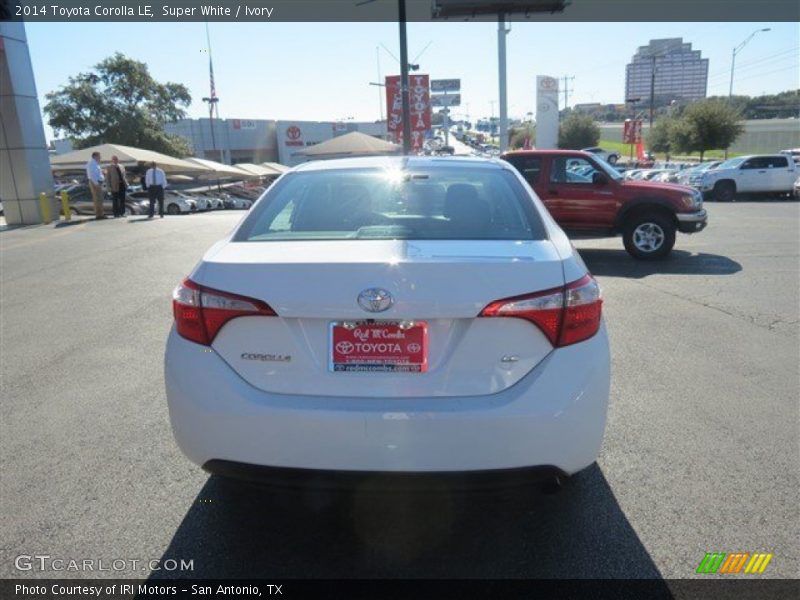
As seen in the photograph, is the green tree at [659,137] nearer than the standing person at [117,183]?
No

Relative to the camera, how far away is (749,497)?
9.79 feet

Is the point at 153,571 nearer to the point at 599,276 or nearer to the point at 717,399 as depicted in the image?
the point at 717,399

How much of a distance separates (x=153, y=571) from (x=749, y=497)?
2.81m

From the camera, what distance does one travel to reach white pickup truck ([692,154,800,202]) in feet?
75.3

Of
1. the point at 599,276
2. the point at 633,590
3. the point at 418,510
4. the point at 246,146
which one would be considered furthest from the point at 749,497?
the point at 246,146

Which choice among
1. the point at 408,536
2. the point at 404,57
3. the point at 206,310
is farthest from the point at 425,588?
the point at 404,57

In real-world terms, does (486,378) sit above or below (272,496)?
above

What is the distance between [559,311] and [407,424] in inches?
28.5

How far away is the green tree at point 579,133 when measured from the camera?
6750 centimetres

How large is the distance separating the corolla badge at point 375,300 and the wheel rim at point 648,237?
8905mm

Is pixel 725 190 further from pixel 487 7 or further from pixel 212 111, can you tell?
pixel 212 111

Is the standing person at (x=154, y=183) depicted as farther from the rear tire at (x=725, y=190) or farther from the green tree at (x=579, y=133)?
the green tree at (x=579, y=133)

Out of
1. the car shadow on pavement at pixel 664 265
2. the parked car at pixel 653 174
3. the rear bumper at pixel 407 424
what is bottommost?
the parked car at pixel 653 174

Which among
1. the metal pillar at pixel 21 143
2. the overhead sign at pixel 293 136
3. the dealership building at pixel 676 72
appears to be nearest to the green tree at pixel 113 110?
the overhead sign at pixel 293 136
